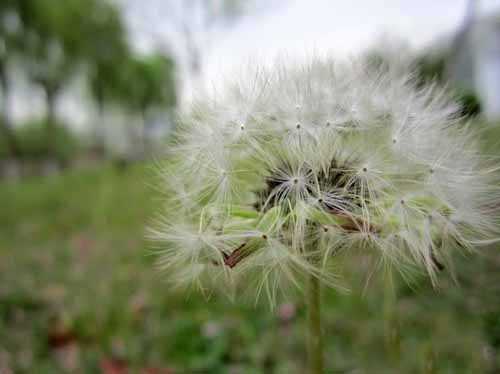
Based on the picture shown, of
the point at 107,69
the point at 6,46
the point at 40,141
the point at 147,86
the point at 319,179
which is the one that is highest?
the point at 147,86

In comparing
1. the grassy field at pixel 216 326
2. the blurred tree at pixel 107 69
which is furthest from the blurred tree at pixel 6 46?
the grassy field at pixel 216 326

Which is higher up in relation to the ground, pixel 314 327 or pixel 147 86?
pixel 147 86

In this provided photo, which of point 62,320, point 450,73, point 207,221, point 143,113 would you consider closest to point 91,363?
point 62,320

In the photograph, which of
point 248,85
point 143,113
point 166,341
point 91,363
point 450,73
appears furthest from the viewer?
point 143,113

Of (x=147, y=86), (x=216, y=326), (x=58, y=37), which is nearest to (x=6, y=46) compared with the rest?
(x=58, y=37)

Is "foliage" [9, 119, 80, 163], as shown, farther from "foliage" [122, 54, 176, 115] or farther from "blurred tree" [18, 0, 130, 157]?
"blurred tree" [18, 0, 130, 157]

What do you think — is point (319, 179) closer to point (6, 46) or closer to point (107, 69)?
point (6, 46)

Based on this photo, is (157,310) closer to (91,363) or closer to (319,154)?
(91,363)
